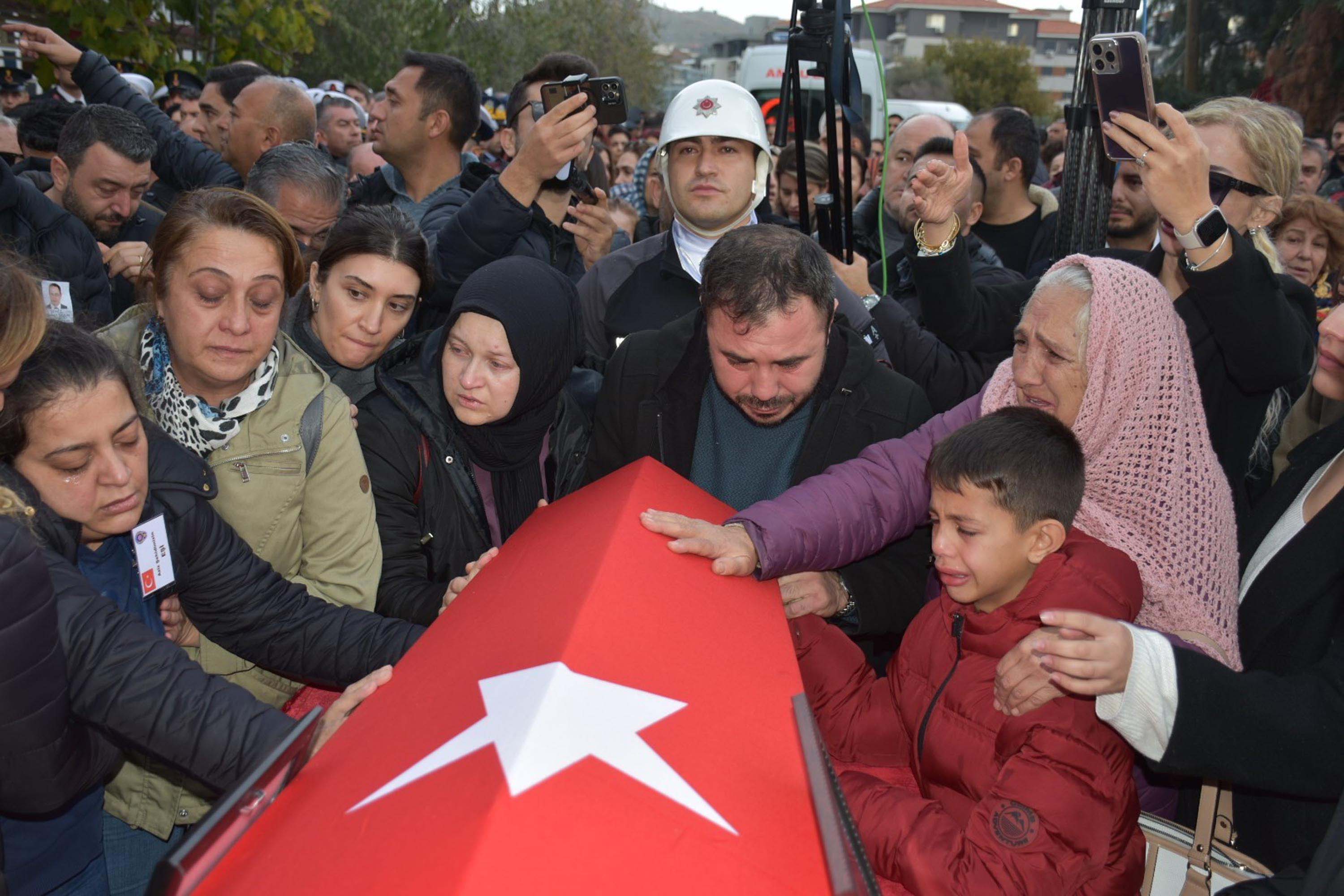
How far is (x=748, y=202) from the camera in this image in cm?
395

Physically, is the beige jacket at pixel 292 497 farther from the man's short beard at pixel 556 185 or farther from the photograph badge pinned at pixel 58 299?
the man's short beard at pixel 556 185

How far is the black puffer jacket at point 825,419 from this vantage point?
112 inches

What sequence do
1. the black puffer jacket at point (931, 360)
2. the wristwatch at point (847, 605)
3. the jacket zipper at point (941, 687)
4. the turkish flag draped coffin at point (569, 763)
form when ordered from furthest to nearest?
the black puffer jacket at point (931, 360)
the wristwatch at point (847, 605)
the jacket zipper at point (941, 687)
the turkish flag draped coffin at point (569, 763)

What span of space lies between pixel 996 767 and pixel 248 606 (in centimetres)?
168

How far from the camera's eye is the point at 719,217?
12.5 feet

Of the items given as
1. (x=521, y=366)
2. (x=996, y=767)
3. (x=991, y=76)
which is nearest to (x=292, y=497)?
(x=521, y=366)

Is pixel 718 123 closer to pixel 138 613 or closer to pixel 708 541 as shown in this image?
pixel 708 541

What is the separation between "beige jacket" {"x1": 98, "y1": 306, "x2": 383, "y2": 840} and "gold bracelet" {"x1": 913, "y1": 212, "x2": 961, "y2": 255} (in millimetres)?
1753

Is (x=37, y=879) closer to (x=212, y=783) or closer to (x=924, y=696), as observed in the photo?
(x=212, y=783)

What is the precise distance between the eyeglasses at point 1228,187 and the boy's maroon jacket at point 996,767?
4.03 ft

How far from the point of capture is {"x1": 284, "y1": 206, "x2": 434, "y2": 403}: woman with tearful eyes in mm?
3174

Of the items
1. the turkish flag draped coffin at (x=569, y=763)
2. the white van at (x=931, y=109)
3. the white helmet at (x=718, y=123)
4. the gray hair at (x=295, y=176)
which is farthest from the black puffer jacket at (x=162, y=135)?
the white van at (x=931, y=109)

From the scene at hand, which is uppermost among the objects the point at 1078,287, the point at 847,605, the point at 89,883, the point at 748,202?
the point at 1078,287

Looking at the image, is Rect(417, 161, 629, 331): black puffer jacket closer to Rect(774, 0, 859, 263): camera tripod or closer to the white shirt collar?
the white shirt collar
